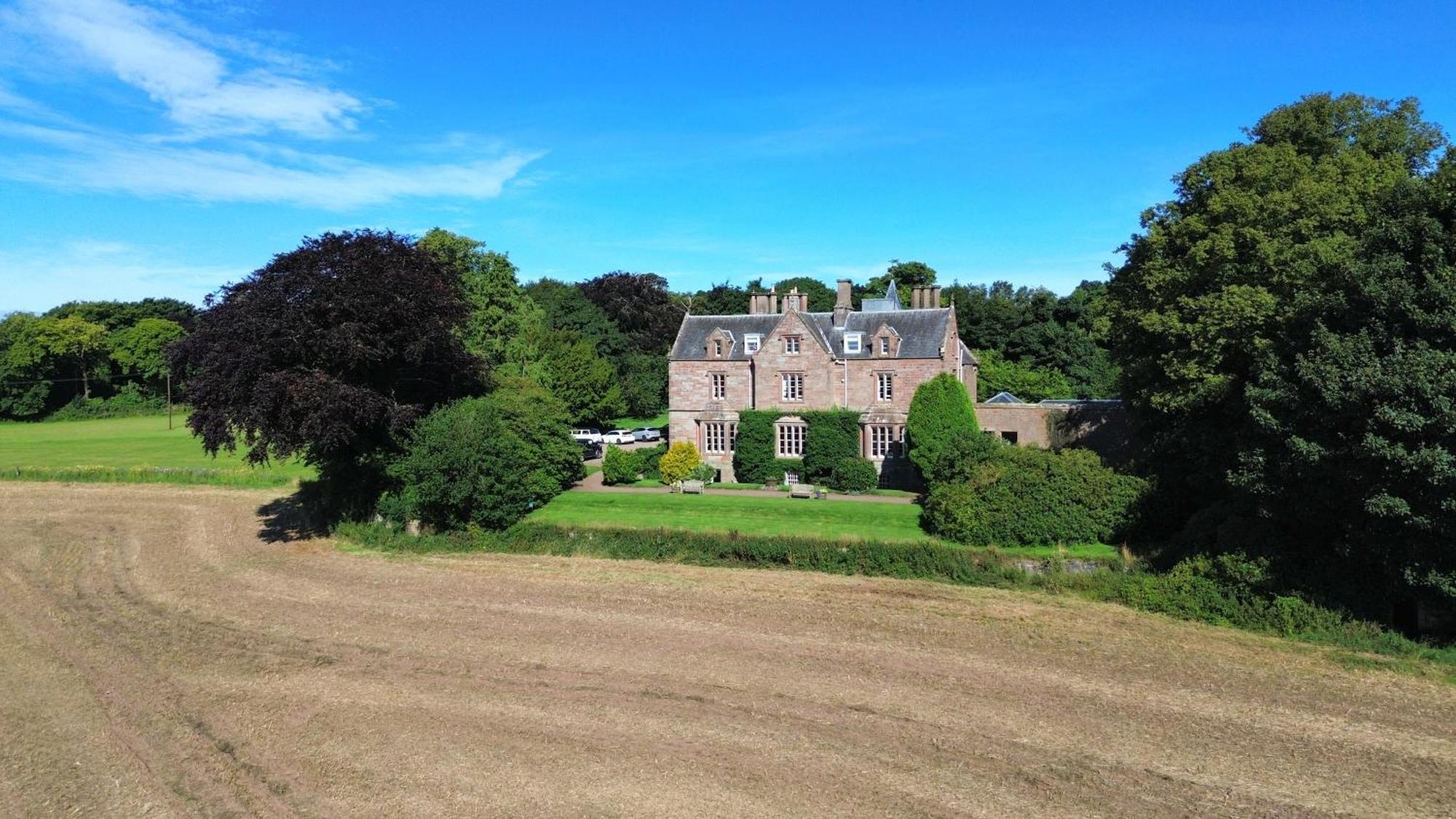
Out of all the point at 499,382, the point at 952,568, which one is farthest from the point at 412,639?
the point at 499,382

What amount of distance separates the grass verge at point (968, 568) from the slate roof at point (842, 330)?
15475mm

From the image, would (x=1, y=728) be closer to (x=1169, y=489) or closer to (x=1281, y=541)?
(x=1281, y=541)

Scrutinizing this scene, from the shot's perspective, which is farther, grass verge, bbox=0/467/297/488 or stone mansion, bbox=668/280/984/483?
grass verge, bbox=0/467/297/488

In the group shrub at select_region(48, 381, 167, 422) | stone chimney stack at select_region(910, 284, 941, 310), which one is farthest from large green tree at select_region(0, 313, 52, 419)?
stone chimney stack at select_region(910, 284, 941, 310)

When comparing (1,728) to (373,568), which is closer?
(1,728)

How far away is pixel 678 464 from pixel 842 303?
12.2m

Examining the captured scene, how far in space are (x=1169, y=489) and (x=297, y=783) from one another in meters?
25.6

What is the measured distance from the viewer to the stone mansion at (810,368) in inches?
1575

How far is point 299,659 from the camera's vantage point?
18.4 meters

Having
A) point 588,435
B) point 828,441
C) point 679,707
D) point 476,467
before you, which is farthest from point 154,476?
point 679,707

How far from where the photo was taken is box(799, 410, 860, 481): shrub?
39156 millimetres

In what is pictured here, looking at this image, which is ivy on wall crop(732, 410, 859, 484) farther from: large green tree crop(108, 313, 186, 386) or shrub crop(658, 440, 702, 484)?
large green tree crop(108, 313, 186, 386)

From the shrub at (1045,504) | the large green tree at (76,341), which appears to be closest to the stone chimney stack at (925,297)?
the shrub at (1045,504)

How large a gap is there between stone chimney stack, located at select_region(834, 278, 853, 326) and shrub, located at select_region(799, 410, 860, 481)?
5.51 m
